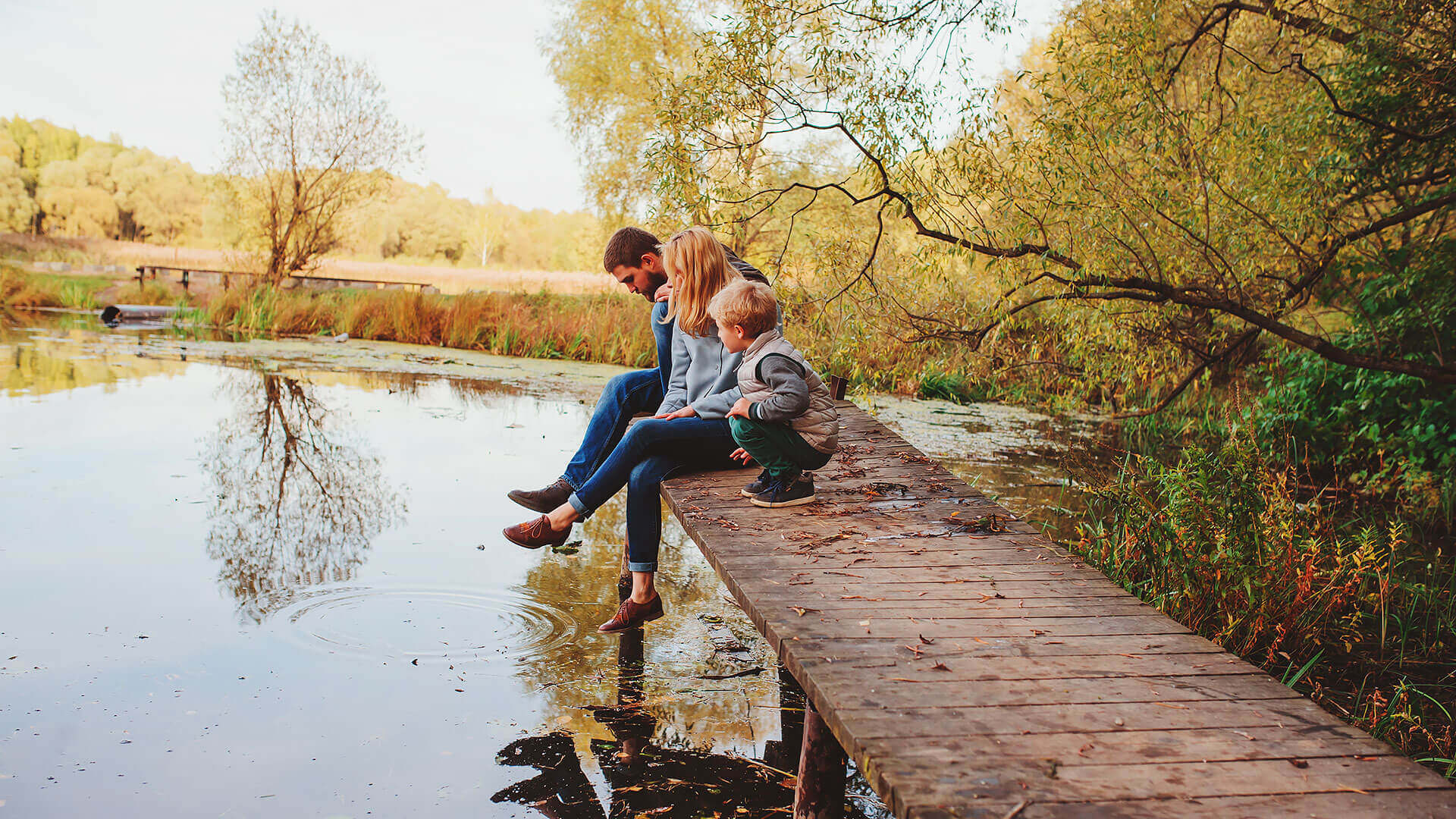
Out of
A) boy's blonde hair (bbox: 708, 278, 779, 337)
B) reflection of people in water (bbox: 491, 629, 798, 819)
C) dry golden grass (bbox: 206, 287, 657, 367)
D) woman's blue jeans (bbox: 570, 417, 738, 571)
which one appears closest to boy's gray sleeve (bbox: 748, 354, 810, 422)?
boy's blonde hair (bbox: 708, 278, 779, 337)

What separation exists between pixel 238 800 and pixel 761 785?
4.37ft

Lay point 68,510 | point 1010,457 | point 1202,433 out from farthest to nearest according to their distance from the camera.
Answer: point 1202,433 → point 1010,457 → point 68,510

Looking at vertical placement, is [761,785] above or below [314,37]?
below

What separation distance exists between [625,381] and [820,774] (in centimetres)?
249

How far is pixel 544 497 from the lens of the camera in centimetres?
386

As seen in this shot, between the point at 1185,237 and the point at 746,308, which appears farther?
the point at 1185,237

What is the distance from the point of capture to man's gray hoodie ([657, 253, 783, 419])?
3715 mm

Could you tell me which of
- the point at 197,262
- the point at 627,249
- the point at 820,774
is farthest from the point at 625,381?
the point at 197,262

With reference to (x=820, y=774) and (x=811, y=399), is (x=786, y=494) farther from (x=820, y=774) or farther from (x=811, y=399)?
(x=820, y=774)

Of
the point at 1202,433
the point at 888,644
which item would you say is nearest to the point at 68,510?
the point at 888,644

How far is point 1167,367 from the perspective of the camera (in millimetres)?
7586

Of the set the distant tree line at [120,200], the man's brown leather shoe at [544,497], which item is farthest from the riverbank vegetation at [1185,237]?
the distant tree line at [120,200]

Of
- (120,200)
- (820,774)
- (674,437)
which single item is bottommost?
(820,774)

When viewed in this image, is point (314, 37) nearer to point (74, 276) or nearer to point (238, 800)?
point (74, 276)
